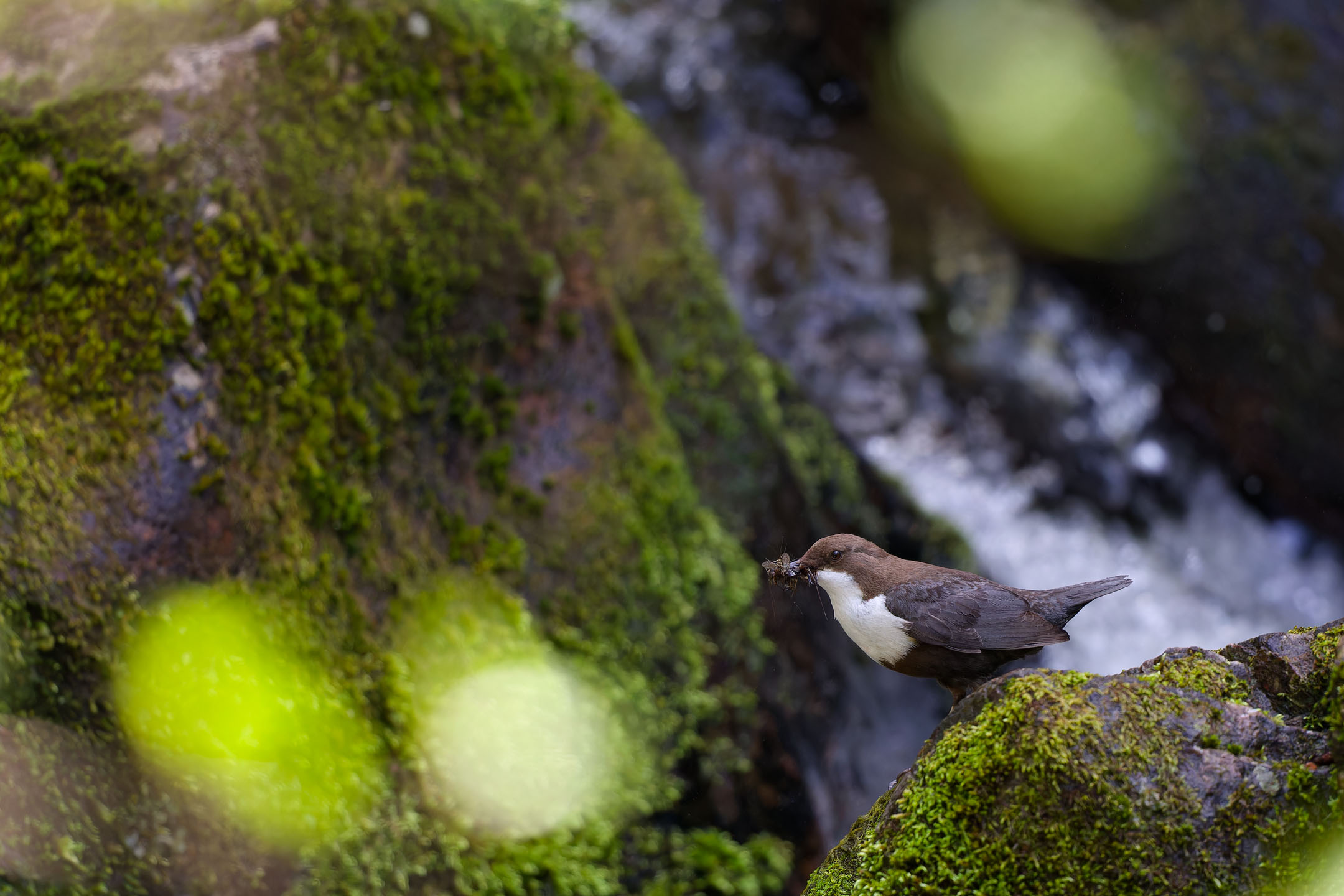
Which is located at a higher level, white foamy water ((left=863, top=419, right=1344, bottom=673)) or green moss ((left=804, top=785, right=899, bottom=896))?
green moss ((left=804, top=785, right=899, bottom=896))

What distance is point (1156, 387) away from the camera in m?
7.43

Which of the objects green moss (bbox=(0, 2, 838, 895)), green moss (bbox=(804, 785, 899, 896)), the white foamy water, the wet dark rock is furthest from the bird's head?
the wet dark rock

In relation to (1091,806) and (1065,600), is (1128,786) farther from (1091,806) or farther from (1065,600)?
(1065,600)

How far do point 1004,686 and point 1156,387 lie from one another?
623 cm

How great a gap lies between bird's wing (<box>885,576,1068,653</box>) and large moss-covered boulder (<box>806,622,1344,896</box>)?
0.15 m

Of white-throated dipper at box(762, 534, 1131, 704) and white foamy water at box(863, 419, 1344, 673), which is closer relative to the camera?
white-throated dipper at box(762, 534, 1131, 704)

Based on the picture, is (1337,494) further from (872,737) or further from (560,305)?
(560,305)

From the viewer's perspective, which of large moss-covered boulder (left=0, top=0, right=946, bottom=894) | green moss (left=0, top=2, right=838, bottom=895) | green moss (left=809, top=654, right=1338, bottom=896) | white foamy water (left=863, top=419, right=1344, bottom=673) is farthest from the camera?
white foamy water (left=863, top=419, right=1344, bottom=673)

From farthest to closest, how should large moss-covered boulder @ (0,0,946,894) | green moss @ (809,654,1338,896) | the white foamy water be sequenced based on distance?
the white foamy water < large moss-covered boulder @ (0,0,946,894) < green moss @ (809,654,1338,896)

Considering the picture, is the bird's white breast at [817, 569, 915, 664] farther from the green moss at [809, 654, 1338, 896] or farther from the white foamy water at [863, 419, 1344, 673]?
the white foamy water at [863, 419, 1344, 673]

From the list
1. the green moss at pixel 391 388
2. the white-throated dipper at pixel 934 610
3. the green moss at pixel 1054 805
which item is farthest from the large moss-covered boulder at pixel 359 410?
the green moss at pixel 1054 805

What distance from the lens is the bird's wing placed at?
2.42 meters

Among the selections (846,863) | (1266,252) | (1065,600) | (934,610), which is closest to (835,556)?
(934,610)

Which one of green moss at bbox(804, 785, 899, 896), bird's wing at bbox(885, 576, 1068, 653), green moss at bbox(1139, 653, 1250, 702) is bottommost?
green moss at bbox(804, 785, 899, 896)
